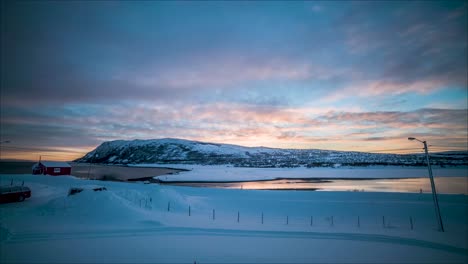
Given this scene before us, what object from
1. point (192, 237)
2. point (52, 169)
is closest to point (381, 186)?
point (192, 237)

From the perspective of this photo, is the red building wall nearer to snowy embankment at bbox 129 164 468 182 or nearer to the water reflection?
snowy embankment at bbox 129 164 468 182

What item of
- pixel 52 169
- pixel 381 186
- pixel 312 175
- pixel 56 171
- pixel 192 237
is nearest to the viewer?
pixel 192 237

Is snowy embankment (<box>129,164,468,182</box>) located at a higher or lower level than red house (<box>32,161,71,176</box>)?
lower

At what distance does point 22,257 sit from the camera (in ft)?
42.4

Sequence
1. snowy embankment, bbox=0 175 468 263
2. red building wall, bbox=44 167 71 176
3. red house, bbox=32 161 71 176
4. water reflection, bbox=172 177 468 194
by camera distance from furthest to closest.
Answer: red house, bbox=32 161 71 176, red building wall, bbox=44 167 71 176, water reflection, bbox=172 177 468 194, snowy embankment, bbox=0 175 468 263

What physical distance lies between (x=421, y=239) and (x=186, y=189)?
3295 cm

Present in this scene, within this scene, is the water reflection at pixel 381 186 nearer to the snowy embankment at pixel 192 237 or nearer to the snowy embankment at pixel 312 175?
the snowy embankment at pixel 312 175

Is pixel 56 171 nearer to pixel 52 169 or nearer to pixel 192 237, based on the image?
pixel 52 169

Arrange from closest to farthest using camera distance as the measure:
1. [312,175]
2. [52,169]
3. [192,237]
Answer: [192,237] → [52,169] → [312,175]

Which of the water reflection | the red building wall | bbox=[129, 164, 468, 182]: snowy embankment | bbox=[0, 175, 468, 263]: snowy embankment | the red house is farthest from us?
bbox=[129, 164, 468, 182]: snowy embankment

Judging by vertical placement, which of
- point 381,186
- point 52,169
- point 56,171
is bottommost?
point 381,186

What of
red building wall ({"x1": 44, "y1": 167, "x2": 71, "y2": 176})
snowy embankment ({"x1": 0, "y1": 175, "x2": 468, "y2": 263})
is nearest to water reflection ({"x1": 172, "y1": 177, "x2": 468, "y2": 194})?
snowy embankment ({"x1": 0, "y1": 175, "x2": 468, "y2": 263})

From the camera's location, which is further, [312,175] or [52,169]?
[312,175]

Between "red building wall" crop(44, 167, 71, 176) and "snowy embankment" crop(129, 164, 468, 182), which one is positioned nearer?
"red building wall" crop(44, 167, 71, 176)
